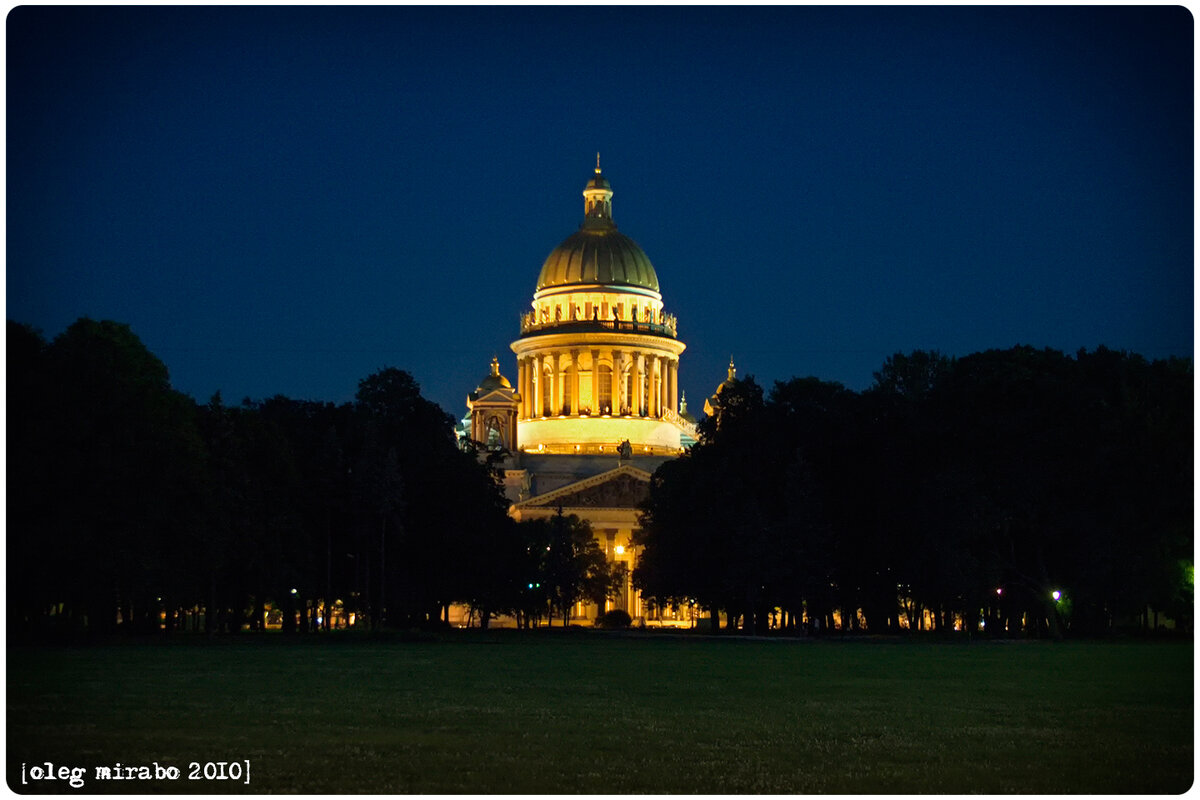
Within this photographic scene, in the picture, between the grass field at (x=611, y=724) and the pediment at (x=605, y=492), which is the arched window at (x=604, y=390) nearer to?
the pediment at (x=605, y=492)

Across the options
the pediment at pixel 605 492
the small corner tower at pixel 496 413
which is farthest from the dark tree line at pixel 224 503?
the small corner tower at pixel 496 413

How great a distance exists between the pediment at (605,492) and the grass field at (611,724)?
349 ft

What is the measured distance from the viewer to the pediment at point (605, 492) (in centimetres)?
15812

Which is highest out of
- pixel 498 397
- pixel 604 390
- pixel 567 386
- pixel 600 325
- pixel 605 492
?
pixel 600 325

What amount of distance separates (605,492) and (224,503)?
290ft

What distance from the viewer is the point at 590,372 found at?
185 metres

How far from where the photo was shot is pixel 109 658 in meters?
50.7

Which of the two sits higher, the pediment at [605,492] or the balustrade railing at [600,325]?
the balustrade railing at [600,325]

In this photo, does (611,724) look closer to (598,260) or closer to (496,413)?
(496,413)

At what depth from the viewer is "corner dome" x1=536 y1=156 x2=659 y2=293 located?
18688 cm

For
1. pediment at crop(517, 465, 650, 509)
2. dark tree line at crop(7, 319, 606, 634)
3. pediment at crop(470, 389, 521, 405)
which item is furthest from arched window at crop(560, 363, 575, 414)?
dark tree line at crop(7, 319, 606, 634)

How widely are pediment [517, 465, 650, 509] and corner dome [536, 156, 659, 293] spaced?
105 ft

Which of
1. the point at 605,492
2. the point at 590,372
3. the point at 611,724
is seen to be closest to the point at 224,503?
the point at 611,724

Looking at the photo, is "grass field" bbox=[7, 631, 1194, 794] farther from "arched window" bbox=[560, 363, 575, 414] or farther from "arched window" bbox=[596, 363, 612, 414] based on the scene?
"arched window" bbox=[560, 363, 575, 414]
